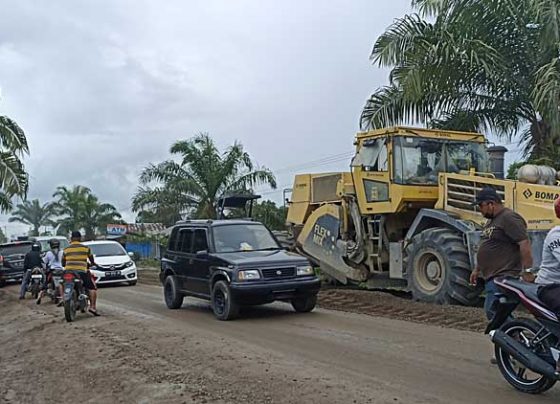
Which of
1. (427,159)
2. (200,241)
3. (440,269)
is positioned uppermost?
(427,159)

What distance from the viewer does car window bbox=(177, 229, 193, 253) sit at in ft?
46.7

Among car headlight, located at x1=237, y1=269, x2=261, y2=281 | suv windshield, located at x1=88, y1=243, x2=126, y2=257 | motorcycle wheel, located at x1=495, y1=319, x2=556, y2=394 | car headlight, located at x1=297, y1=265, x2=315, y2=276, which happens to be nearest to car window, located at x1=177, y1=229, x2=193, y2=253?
car headlight, located at x1=237, y1=269, x2=261, y2=281

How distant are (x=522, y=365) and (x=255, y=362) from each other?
318cm

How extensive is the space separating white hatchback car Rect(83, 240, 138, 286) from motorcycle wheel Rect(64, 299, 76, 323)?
27.7ft

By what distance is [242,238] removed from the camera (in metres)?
13.6

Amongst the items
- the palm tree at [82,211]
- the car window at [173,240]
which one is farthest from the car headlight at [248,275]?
the palm tree at [82,211]

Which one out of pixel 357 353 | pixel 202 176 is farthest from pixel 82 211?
pixel 357 353

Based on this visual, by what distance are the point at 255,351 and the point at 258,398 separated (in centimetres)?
248

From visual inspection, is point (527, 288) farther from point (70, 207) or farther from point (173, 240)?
point (70, 207)

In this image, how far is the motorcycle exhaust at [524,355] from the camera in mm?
6387

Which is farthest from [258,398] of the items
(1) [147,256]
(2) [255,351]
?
(1) [147,256]

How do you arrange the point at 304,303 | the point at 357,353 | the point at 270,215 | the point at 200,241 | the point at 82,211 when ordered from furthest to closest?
the point at 82,211
the point at 270,215
the point at 200,241
the point at 304,303
the point at 357,353

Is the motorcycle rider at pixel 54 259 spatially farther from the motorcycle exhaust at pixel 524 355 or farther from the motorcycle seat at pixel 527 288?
the motorcycle seat at pixel 527 288

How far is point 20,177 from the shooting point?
26.4m
